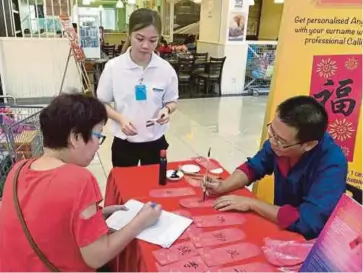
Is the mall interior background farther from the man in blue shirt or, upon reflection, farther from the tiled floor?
the man in blue shirt

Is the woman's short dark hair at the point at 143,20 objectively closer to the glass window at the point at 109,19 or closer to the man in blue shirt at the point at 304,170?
the man in blue shirt at the point at 304,170

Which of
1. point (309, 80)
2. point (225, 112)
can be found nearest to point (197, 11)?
point (225, 112)

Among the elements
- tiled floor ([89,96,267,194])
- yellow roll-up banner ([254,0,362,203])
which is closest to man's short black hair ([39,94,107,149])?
yellow roll-up banner ([254,0,362,203])

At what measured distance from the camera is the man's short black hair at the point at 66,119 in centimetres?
104

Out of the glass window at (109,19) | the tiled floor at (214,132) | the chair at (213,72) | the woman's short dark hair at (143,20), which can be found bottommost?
the tiled floor at (214,132)

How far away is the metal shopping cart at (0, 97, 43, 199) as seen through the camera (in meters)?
2.13

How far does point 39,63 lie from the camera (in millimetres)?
5980

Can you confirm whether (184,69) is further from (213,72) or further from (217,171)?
(217,171)

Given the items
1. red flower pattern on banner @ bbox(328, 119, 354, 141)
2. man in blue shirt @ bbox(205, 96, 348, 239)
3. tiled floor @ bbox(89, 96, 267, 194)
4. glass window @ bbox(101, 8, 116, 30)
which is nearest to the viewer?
man in blue shirt @ bbox(205, 96, 348, 239)

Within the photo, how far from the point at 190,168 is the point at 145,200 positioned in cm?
43

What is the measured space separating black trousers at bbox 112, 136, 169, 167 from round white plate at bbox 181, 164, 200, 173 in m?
0.29

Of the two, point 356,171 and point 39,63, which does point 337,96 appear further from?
point 39,63

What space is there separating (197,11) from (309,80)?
11944 millimetres

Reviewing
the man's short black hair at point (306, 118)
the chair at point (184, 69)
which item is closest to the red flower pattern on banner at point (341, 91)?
the man's short black hair at point (306, 118)
